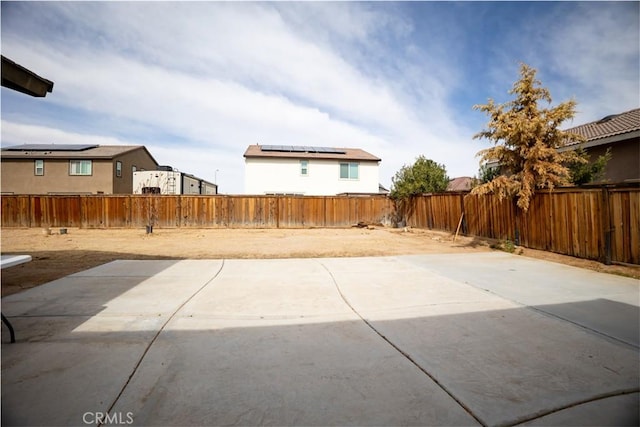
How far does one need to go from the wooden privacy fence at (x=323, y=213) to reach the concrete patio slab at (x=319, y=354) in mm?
3941

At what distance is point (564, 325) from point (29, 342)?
5.74 metres

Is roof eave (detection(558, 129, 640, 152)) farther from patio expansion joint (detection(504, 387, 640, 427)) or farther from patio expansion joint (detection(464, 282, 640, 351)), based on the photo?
patio expansion joint (detection(504, 387, 640, 427))

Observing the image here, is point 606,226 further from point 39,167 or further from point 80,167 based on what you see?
point 39,167

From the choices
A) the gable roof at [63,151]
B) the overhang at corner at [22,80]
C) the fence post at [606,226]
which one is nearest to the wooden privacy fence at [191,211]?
the gable roof at [63,151]

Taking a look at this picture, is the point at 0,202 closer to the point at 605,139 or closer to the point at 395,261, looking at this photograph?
the point at 395,261

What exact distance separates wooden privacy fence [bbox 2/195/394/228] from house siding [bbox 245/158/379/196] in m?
4.66

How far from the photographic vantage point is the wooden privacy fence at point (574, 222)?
6641mm

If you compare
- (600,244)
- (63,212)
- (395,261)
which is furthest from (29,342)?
(63,212)

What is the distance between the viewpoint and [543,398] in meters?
2.09

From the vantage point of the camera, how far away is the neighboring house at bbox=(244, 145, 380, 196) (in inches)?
949

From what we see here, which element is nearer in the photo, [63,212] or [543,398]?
[543,398]

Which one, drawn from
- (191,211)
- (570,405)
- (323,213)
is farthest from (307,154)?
(570,405)

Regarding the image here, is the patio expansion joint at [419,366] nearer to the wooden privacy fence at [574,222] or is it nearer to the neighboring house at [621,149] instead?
the wooden privacy fence at [574,222]

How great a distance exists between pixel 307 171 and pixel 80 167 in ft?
63.4
